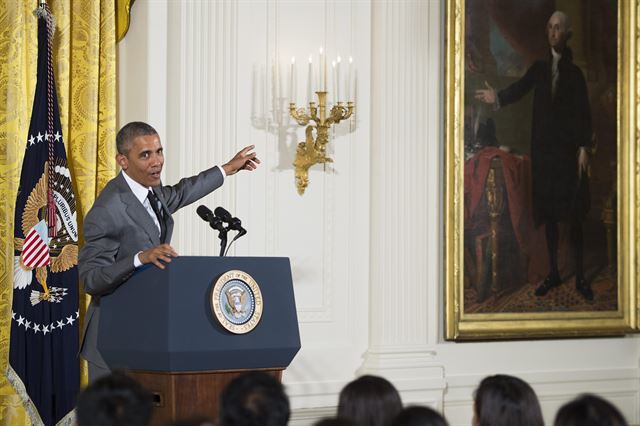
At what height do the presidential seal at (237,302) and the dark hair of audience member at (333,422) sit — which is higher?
the presidential seal at (237,302)

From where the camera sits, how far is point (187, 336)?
14.8ft

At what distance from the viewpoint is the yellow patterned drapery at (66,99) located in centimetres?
675

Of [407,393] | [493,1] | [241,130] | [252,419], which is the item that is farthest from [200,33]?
[252,419]

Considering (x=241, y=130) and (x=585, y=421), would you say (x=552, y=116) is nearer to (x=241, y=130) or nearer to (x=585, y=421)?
(x=241, y=130)

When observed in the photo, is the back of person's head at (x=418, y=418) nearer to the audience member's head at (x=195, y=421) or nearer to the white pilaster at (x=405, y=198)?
the audience member's head at (x=195, y=421)

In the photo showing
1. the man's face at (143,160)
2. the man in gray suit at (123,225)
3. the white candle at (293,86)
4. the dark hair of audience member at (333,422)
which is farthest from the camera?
the white candle at (293,86)

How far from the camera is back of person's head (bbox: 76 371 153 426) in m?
2.95

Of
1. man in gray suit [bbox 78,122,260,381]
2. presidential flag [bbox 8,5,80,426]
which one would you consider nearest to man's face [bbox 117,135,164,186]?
man in gray suit [bbox 78,122,260,381]

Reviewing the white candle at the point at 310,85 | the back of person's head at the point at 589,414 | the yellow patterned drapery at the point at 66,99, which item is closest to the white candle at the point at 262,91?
the white candle at the point at 310,85

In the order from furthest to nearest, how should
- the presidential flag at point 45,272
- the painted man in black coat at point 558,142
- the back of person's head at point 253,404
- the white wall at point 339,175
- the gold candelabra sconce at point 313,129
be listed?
the painted man in black coat at point 558,142, the gold candelabra sconce at point 313,129, the white wall at point 339,175, the presidential flag at point 45,272, the back of person's head at point 253,404

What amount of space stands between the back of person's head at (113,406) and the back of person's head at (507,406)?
118 cm

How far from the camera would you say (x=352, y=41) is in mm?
8008

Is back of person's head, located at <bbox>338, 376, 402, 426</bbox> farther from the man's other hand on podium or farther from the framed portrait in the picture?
the framed portrait

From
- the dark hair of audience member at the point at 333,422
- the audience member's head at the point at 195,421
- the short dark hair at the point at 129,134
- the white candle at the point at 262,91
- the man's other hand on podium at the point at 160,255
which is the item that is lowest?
the dark hair of audience member at the point at 333,422
